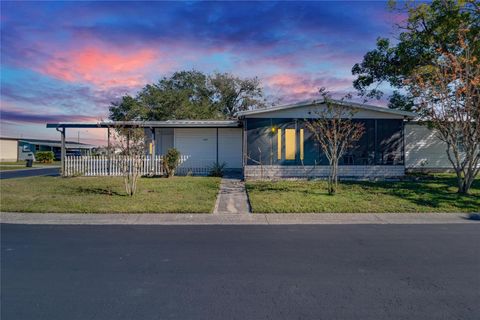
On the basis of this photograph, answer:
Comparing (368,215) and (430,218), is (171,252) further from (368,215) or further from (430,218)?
(430,218)

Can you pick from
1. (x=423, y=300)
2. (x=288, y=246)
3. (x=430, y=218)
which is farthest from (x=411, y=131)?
(x=423, y=300)

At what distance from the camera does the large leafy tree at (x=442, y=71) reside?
11555mm

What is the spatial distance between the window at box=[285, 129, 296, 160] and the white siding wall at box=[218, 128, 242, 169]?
4694mm

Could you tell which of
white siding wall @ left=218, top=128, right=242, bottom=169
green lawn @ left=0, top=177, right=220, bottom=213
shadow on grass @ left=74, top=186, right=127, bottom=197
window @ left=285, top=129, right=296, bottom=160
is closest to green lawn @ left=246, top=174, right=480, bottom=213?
green lawn @ left=0, top=177, right=220, bottom=213

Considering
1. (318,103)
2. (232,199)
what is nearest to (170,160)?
(232,199)

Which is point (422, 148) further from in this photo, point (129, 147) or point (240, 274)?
point (240, 274)

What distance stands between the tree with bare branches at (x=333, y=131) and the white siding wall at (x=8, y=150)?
2074 inches

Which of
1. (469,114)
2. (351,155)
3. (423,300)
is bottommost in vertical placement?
(423,300)

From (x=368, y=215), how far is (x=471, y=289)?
192 inches

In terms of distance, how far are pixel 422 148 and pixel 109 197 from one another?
18098 mm

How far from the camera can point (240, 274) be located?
14.7 ft

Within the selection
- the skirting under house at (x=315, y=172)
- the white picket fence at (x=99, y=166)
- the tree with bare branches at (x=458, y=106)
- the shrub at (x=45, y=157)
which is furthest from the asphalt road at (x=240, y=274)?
the shrub at (x=45, y=157)

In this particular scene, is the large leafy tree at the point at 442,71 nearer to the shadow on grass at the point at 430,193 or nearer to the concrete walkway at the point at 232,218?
the shadow on grass at the point at 430,193

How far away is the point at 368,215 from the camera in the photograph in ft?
28.9
